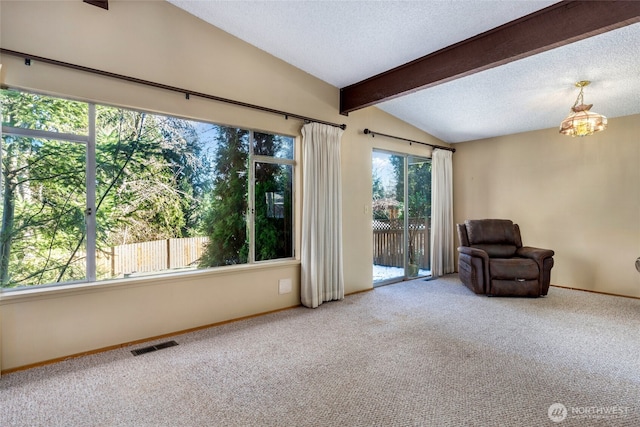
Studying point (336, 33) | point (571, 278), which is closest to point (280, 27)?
point (336, 33)

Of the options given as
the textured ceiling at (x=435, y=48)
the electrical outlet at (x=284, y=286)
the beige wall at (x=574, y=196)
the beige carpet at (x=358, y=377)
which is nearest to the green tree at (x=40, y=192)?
the beige carpet at (x=358, y=377)

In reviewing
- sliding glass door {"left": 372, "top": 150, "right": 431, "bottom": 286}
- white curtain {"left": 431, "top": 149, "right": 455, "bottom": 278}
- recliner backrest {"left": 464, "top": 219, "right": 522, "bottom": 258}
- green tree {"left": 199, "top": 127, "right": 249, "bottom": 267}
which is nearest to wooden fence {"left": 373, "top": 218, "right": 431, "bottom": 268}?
sliding glass door {"left": 372, "top": 150, "right": 431, "bottom": 286}

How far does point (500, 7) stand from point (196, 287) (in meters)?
3.74

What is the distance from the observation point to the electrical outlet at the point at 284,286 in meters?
3.91

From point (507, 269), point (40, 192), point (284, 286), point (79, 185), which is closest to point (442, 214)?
point (507, 269)

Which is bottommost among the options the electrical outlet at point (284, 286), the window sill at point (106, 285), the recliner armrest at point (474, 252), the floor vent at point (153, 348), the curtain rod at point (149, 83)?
the floor vent at point (153, 348)

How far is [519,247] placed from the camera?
489 centimetres

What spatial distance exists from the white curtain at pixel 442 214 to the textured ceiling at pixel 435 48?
137 centimetres

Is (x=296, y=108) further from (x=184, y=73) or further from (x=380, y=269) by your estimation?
(x=380, y=269)

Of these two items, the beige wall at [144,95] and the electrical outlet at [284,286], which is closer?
the beige wall at [144,95]

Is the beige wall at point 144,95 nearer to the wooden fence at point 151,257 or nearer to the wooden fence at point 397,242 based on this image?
the wooden fence at point 151,257

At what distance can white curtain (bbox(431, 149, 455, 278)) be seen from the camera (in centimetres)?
573

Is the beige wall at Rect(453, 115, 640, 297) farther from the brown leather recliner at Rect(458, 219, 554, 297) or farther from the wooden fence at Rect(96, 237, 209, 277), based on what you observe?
the wooden fence at Rect(96, 237, 209, 277)

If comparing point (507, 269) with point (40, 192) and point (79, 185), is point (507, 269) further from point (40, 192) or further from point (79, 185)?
point (40, 192)
